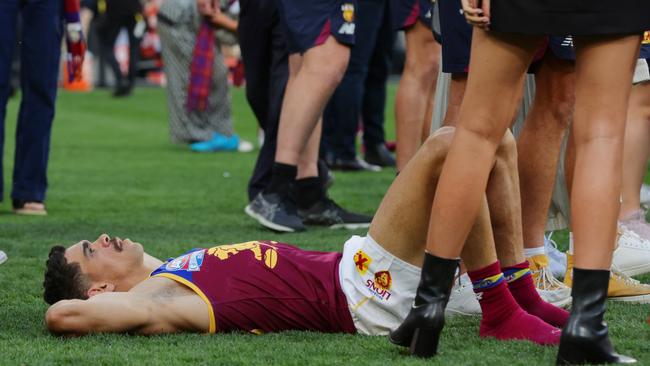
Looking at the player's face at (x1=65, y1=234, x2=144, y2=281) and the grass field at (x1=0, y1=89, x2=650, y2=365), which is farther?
→ the player's face at (x1=65, y1=234, x2=144, y2=281)

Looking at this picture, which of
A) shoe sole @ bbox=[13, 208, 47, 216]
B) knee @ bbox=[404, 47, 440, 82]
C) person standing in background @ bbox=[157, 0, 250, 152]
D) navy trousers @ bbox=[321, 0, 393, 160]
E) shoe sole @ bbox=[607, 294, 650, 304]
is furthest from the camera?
person standing in background @ bbox=[157, 0, 250, 152]

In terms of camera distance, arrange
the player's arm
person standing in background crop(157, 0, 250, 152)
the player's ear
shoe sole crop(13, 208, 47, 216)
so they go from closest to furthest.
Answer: the player's arm → the player's ear → shoe sole crop(13, 208, 47, 216) → person standing in background crop(157, 0, 250, 152)

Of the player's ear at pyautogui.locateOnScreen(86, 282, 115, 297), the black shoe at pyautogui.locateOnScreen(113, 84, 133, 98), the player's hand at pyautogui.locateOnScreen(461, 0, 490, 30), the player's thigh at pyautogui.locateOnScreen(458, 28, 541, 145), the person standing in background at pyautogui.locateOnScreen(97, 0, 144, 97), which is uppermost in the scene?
the player's hand at pyautogui.locateOnScreen(461, 0, 490, 30)

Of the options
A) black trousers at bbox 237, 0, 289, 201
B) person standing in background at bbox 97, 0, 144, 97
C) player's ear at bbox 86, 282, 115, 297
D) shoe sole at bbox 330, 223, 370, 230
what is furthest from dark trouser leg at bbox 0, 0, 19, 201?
person standing in background at bbox 97, 0, 144, 97

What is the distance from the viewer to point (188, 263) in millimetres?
3545

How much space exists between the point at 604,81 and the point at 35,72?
13.1 feet

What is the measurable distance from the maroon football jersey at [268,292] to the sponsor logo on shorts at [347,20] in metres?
2.04

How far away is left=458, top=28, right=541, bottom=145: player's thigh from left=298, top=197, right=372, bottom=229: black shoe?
2.71 m

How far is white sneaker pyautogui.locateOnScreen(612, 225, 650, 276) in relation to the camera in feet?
14.0

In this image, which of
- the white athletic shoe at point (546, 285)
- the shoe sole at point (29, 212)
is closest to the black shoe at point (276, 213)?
the shoe sole at point (29, 212)

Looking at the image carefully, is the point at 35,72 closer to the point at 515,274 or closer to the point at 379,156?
the point at 379,156

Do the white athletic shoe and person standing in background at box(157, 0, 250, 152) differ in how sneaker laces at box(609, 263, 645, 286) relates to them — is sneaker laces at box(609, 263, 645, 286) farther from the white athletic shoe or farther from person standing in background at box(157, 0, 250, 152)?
person standing in background at box(157, 0, 250, 152)

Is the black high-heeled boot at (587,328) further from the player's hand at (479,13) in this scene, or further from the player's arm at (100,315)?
the player's arm at (100,315)

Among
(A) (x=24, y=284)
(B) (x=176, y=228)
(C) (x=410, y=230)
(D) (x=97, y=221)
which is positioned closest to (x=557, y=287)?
(C) (x=410, y=230)
